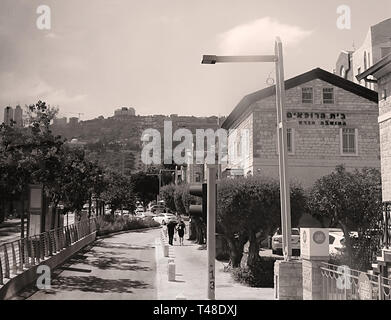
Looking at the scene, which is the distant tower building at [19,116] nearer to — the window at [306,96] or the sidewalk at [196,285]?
the sidewalk at [196,285]

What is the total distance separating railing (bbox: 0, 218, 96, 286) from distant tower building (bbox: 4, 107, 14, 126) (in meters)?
4.81

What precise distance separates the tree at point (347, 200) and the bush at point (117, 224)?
18.4 metres

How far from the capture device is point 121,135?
3327 inches

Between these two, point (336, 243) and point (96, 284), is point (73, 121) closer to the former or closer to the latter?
point (96, 284)

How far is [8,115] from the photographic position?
68.7 feet

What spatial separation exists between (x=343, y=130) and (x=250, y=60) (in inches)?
851

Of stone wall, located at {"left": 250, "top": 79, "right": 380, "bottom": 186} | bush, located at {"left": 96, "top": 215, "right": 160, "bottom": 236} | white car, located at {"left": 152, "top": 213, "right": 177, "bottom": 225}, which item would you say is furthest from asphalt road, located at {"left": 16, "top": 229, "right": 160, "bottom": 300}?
white car, located at {"left": 152, "top": 213, "right": 177, "bottom": 225}

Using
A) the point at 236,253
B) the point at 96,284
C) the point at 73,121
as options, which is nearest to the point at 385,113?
the point at 236,253

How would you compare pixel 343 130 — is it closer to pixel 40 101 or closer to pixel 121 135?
pixel 40 101

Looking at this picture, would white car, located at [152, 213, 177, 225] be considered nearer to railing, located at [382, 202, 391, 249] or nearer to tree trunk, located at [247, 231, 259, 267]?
tree trunk, located at [247, 231, 259, 267]

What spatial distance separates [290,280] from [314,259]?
830 mm

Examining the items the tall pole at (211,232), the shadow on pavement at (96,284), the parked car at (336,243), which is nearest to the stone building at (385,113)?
the parked car at (336,243)

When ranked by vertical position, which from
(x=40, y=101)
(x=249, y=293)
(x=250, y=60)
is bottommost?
(x=249, y=293)
